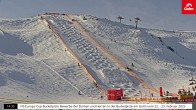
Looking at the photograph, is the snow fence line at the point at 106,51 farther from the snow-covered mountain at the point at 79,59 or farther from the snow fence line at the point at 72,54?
the snow fence line at the point at 72,54

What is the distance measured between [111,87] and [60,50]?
1252 centimetres

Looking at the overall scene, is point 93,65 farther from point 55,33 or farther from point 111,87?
point 55,33

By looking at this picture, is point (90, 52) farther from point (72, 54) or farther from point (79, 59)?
point (79, 59)

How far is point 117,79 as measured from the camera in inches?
1715

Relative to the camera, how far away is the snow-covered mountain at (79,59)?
121 ft

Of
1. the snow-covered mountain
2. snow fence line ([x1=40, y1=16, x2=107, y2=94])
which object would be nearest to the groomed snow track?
snow fence line ([x1=40, y1=16, x2=107, y2=94])

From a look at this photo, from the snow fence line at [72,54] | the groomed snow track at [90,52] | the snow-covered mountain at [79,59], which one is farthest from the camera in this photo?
the groomed snow track at [90,52]

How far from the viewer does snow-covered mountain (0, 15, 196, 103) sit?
37.0m

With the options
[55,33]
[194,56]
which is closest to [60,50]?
[55,33]

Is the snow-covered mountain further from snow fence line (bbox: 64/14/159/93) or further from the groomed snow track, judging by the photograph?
snow fence line (bbox: 64/14/159/93)

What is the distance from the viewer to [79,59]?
47906mm

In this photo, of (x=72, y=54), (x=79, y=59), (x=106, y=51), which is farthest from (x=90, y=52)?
(x=79, y=59)

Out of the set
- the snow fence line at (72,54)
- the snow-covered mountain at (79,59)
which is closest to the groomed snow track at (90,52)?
the snow fence line at (72,54)

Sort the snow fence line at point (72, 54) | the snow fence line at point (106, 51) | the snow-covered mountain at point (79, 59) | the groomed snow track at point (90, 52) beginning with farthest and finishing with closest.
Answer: the snow fence line at point (106, 51)
the groomed snow track at point (90, 52)
the snow fence line at point (72, 54)
the snow-covered mountain at point (79, 59)
